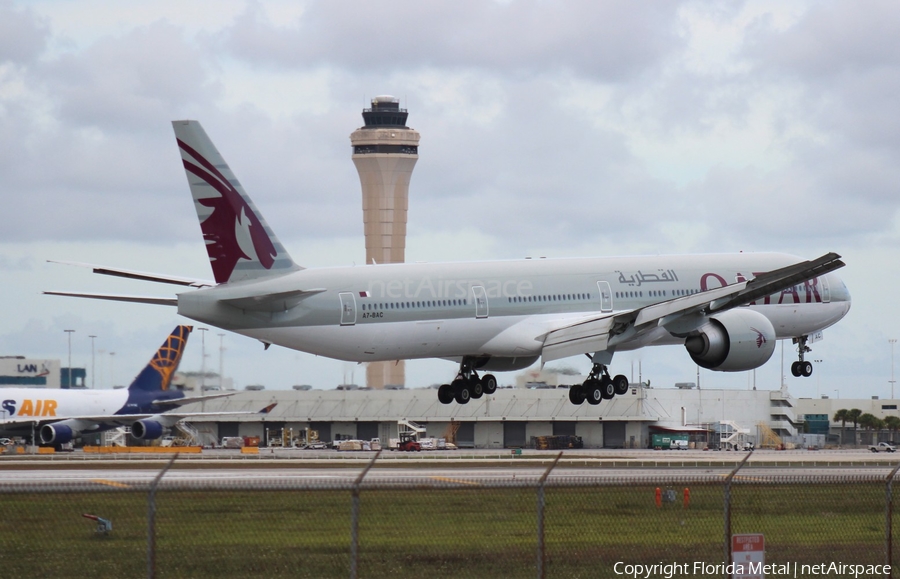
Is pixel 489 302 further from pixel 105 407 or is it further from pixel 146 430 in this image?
pixel 105 407

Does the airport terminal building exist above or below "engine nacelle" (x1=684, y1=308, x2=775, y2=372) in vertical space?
below

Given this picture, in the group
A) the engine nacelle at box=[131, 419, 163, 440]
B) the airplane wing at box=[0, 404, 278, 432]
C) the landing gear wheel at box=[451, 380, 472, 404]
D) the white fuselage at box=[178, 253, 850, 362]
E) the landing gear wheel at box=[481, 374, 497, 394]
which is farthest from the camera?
the engine nacelle at box=[131, 419, 163, 440]

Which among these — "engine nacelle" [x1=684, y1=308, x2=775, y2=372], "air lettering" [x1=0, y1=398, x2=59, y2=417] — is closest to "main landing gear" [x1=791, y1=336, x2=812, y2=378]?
"engine nacelle" [x1=684, y1=308, x2=775, y2=372]

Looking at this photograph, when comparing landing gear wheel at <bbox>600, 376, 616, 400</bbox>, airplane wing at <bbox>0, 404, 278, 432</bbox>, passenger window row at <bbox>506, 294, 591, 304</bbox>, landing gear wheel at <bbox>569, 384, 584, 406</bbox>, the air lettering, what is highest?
passenger window row at <bbox>506, 294, 591, 304</bbox>

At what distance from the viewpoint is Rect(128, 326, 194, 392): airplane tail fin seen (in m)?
86.2

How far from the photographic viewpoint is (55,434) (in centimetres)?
7800

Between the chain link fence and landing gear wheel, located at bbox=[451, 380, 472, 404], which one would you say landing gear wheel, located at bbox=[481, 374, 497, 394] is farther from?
the chain link fence

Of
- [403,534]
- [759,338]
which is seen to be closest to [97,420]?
[759,338]

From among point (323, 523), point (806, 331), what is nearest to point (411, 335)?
point (806, 331)

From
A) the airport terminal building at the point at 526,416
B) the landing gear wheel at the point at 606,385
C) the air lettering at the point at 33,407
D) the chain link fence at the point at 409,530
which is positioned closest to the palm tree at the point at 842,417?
the airport terminal building at the point at 526,416

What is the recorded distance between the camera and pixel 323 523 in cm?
2567

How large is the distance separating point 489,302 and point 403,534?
2407 cm

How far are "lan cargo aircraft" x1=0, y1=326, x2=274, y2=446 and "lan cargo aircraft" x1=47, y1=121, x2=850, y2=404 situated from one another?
35.0 meters

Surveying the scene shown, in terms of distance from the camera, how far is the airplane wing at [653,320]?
46.6 metres
